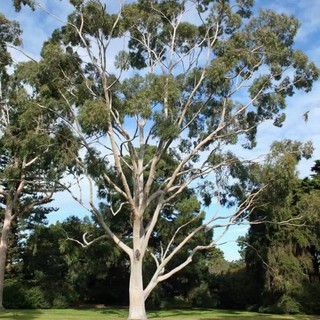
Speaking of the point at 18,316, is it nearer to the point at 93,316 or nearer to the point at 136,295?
the point at 93,316

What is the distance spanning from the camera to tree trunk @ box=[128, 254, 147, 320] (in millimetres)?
20375

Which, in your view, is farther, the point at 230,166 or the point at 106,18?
the point at 230,166

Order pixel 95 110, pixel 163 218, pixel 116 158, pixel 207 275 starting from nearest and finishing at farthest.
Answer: pixel 95 110, pixel 116 158, pixel 163 218, pixel 207 275

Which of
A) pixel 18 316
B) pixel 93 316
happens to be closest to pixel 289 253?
pixel 93 316

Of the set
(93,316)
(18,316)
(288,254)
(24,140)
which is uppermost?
(24,140)

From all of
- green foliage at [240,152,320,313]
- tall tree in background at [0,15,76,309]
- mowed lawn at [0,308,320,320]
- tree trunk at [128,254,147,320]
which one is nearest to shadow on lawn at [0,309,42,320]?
mowed lawn at [0,308,320,320]

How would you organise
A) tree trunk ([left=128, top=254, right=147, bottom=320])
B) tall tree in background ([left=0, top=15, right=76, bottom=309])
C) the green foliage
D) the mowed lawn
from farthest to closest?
the green foliage
the mowed lawn
tall tree in background ([left=0, top=15, right=76, bottom=309])
tree trunk ([left=128, top=254, right=147, bottom=320])

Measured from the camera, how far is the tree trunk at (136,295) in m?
20.4

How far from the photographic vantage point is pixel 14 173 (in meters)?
26.3

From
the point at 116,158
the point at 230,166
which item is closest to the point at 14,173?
the point at 116,158

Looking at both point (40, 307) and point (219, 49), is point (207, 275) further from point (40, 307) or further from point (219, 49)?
point (219, 49)

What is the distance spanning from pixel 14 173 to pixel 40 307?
47.5ft

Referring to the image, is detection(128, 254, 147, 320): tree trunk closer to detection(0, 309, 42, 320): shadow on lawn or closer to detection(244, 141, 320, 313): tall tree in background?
detection(0, 309, 42, 320): shadow on lawn

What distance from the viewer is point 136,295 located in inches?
816
